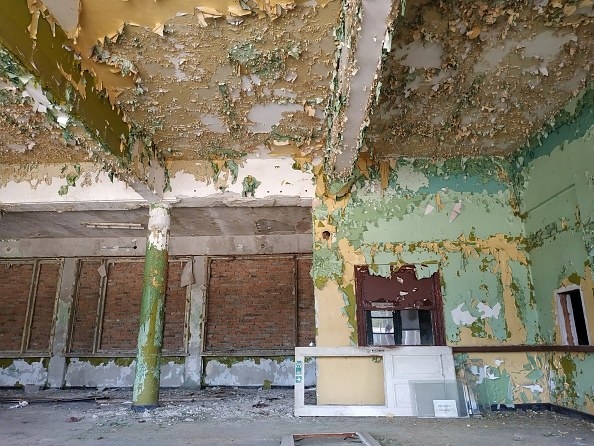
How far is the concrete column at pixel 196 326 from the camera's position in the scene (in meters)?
8.26

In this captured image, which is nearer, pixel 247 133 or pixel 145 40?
pixel 145 40

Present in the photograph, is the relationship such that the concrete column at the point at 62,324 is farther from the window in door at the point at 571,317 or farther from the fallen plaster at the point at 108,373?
the window in door at the point at 571,317

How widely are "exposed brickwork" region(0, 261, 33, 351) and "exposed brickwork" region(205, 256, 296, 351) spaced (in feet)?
12.1

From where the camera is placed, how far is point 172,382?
27.4ft

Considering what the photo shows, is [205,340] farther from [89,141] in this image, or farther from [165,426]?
[89,141]

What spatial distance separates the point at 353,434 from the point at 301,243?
17.2 ft

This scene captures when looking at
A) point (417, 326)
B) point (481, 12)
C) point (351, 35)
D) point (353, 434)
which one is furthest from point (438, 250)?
point (351, 35)

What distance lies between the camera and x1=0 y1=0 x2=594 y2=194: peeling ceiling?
318 cm

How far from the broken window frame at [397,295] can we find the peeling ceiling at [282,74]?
1507 mm

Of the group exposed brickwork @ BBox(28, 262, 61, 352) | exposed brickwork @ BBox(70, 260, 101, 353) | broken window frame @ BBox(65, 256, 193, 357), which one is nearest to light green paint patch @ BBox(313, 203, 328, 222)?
broken window frame @ BBox(65, 256, 193, 357)

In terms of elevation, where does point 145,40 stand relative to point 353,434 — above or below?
above

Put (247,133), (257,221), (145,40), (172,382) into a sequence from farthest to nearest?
(172,382) → (257,221) → (247,133) → (145,40)

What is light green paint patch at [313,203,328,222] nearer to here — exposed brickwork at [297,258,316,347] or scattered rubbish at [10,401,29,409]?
exposed brickwork at [297,258,316,347]

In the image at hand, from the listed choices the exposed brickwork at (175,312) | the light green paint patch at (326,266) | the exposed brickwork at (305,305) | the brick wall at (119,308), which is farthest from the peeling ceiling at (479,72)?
the brick wall at (119,308)
